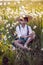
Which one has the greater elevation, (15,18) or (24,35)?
(15,18)

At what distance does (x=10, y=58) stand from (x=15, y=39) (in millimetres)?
224

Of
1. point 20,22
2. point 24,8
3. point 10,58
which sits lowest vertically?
point 10,58

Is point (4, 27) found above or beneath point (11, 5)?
beneath

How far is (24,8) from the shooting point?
1812 millimetres

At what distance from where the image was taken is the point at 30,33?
1.78 m

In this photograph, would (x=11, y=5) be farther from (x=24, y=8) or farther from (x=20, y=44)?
(x=20, y=44)

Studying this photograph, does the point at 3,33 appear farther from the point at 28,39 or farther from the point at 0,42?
the point at 28,39

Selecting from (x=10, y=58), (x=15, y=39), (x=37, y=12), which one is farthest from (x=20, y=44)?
(x=37, y=12)

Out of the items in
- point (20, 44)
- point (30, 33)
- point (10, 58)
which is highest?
point (30, 33)

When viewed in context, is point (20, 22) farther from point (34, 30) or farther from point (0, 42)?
point (0, 42)

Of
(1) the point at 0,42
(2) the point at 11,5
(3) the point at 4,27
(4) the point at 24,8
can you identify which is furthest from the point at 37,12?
(1) the point at 0,42

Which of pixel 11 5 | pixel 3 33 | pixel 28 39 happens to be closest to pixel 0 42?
pixel 3 33

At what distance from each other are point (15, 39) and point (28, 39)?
150 millimetres

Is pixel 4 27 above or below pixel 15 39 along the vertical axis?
above
